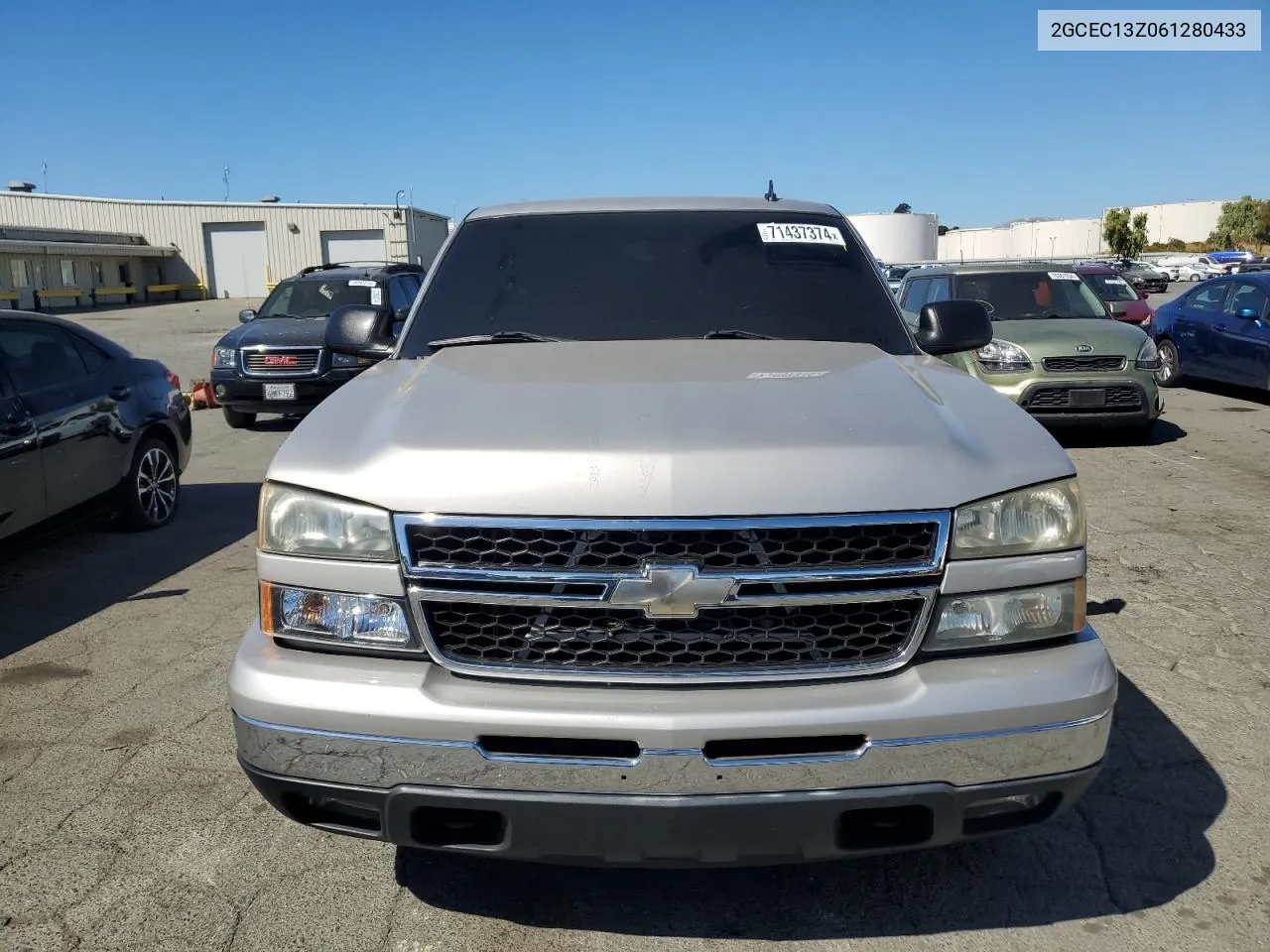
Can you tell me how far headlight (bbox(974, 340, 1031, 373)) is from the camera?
10.3 m

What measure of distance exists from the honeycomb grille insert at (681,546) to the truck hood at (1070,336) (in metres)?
8.38

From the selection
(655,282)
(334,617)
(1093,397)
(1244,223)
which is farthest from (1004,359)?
(1244,223)

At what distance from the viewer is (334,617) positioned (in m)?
2.43

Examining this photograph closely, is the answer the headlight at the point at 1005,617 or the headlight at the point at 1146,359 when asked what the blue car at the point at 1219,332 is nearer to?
the headlight at the point at 1146,359

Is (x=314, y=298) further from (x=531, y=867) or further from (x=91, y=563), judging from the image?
(x=531, y=867)

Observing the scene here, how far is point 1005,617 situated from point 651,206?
2.32m

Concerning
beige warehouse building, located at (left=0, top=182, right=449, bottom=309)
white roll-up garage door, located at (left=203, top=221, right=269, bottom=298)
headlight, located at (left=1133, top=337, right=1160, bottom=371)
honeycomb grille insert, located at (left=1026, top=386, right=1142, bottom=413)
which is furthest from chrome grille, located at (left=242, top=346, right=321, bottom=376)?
white roll-up garage door, located at (left=203, top=221, right=269, bottom=298)

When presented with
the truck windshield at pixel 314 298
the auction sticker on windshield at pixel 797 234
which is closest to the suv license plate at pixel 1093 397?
the auction sticker on windshield at pixel 797 234

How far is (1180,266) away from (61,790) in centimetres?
6685

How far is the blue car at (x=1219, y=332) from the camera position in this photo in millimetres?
12609

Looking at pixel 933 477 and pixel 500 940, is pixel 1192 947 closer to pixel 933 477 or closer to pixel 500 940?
pixel 933 477

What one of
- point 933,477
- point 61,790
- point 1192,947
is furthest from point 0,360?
point 1192,947

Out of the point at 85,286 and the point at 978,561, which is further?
the point at 85,286

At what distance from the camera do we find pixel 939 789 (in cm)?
229
